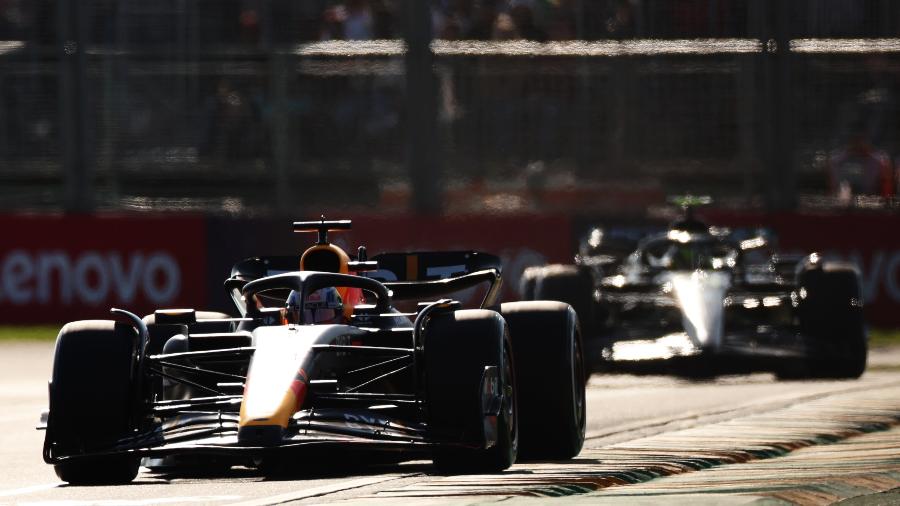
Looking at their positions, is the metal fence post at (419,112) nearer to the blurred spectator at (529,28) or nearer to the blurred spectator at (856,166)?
the blurred spectator at (529,28)

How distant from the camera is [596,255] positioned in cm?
1548

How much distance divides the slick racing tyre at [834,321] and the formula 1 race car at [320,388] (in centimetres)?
549

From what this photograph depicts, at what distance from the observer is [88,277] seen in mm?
19188

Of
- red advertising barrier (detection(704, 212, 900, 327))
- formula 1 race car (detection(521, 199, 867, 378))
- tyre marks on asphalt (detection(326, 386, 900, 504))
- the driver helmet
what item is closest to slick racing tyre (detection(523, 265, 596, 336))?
formula 1 race car (detection(521, 199, 867, 378))

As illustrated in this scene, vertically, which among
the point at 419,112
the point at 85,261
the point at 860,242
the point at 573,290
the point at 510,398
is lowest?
the point at 85,261

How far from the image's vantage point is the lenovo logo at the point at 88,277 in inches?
752

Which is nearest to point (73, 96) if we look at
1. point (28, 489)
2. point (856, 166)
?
point (856, 166)

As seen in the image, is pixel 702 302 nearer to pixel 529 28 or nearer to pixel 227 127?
pixel 529 28

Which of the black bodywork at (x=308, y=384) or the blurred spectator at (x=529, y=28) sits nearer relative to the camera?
the black bodywork at (x=308, y=384)

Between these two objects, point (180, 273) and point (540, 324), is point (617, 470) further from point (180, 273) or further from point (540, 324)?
point (180, 273)

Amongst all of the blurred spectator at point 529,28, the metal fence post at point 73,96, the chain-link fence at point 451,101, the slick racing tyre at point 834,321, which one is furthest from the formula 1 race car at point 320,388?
the metal fence post at point 73,96

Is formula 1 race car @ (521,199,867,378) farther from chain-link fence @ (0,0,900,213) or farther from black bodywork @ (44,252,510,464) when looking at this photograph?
black bodywork @ (44,252,510,464)

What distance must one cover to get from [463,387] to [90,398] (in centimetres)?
147

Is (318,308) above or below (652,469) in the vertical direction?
above
